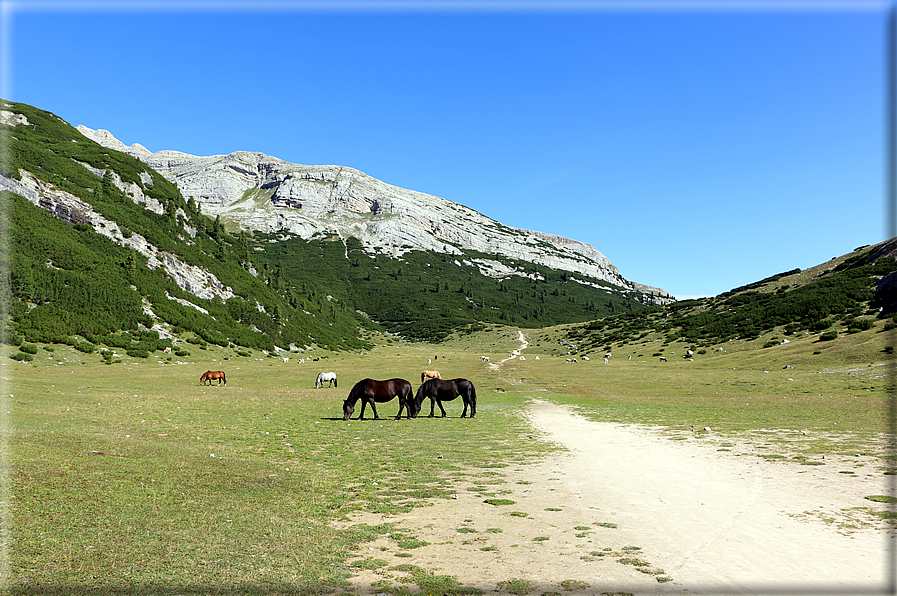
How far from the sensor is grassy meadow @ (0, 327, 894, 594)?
7859 millimetres

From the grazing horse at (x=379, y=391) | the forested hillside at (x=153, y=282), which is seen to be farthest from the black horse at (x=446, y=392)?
the forested hillside at (x=153, y=282)

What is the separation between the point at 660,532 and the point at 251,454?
1375 cm

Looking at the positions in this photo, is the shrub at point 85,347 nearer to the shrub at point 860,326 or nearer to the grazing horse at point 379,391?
the grazing horse at point 379,391

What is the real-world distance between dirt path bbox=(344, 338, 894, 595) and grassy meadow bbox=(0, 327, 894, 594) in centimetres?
169

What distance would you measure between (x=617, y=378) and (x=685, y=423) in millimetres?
32003

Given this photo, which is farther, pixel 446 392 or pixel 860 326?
pixel 860 326

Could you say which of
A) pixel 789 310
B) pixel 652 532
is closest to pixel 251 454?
pixel 652 532

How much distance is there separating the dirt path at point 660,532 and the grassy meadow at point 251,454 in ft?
5.53

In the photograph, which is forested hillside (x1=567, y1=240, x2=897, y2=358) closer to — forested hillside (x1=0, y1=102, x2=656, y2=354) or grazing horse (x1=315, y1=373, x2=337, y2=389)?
grazing horse (x1=315, y1=373, x2=337, y2=389)

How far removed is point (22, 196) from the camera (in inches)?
2950

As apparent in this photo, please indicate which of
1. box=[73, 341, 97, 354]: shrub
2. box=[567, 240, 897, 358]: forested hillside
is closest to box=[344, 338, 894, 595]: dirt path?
box=[73, 341, 97, 354]: shrub

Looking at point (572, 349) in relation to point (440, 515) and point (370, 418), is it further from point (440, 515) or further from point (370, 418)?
point (440, 515)

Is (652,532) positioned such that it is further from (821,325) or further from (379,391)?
(821,325)

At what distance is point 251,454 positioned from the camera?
17.1 meters
